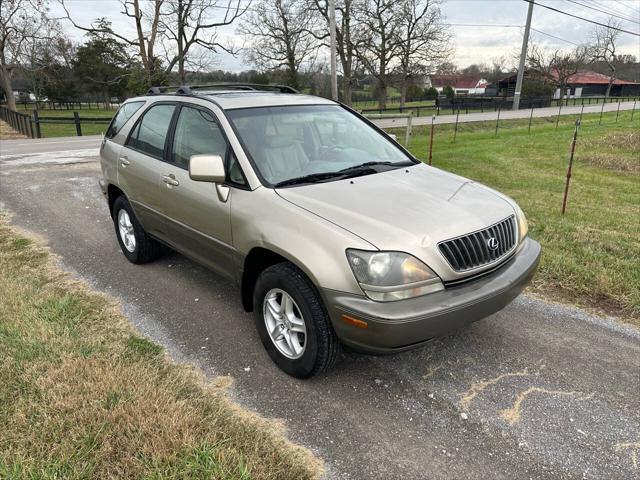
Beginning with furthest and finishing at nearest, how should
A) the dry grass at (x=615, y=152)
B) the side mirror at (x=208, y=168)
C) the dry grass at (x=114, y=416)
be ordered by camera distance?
1. the dry grass at (x=615, y=152)
2. the side mirror at (x=208, y=168)
3. the dry grass at (x=114, y=416)

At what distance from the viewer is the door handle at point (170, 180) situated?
3.81 m

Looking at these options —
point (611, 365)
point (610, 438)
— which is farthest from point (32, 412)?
point (611, 365)

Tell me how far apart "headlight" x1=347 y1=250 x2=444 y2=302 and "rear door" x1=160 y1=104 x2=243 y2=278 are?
1.12 metres

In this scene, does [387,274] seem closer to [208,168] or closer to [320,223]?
[320,223]

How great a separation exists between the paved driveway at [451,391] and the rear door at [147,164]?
0.67m

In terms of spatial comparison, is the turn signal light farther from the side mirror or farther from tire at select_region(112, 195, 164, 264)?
tire at select_region(112, 195, 164, 264)

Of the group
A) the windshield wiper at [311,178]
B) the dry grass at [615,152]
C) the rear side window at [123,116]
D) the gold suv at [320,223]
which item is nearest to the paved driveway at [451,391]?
the gold suv at [320,223]

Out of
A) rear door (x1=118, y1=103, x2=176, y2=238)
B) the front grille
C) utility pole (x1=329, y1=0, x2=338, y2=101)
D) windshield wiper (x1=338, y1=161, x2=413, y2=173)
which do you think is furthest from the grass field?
utility pole (x1=329, y1=0, x2=338, y2=101)

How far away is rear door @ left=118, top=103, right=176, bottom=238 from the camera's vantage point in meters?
4.13

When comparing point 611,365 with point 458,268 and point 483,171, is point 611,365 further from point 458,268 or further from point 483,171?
point 483,171

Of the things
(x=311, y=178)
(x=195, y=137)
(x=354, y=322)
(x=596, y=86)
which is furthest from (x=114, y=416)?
(x=596, y=86)

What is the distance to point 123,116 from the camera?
16.4ft

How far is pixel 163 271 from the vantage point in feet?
15.8

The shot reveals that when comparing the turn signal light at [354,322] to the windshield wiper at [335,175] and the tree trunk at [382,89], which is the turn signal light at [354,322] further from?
the tree trunk at [382,89]
